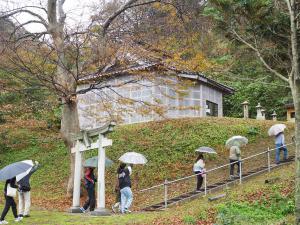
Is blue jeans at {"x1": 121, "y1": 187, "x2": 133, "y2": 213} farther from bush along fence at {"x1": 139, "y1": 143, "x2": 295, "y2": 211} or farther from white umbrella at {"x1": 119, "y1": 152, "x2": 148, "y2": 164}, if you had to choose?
white umbrella at {"x1": 119, "y1": 152, "x2": 148, "y2": 164}

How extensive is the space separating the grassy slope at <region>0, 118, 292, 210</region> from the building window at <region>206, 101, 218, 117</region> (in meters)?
4.35

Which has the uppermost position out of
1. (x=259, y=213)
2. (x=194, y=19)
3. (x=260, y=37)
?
(x=194, y=19)

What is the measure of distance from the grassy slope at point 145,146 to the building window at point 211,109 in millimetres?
4345

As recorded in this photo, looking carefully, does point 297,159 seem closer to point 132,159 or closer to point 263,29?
point 263,29

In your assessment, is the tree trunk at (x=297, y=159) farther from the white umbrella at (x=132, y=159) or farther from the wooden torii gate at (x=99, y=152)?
the white umbrella at (x=132, y=159)

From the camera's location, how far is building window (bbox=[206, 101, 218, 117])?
3089 centimetres

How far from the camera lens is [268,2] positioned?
1278 cm

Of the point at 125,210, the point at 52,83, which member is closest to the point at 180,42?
the point at 52,83

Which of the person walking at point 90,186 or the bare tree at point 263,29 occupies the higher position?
the bare tree at point 263,29

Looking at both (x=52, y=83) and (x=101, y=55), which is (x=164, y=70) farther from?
(x=52, y=83)

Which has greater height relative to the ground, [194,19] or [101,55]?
[194,19]

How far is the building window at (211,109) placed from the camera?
3089 cm

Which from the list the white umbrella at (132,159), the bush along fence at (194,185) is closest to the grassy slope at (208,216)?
the bush along fence at (194,185)

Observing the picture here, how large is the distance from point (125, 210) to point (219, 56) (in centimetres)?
2434
